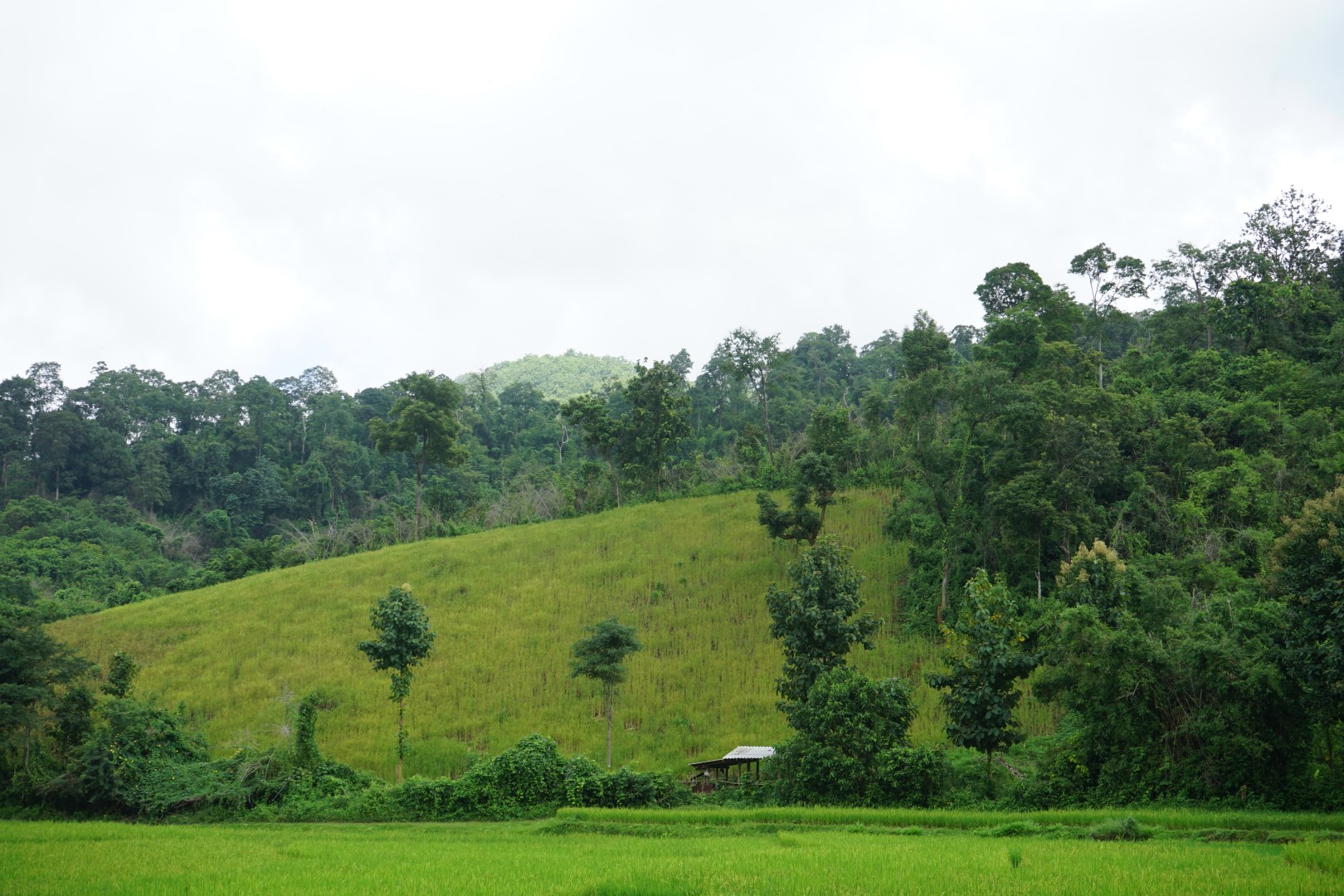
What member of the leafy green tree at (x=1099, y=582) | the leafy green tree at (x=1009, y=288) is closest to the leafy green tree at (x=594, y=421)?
the leafy green tree at (x=1009, y=288)

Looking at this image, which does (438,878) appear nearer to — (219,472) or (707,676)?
(707,676)

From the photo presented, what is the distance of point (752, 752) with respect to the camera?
2230 centimetres

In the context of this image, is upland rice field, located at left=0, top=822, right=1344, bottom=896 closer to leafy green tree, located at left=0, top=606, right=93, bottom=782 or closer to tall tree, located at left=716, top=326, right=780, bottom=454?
leafy green tree, located at left=0, top=606, right=93, bottom=782

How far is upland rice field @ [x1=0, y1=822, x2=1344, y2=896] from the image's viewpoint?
1030 centimetres

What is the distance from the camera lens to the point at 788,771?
19938mm

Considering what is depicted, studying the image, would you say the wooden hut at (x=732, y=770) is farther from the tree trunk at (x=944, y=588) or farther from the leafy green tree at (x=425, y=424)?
the leafy green tree at (x=425, y=424)

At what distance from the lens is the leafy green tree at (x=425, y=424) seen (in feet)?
172

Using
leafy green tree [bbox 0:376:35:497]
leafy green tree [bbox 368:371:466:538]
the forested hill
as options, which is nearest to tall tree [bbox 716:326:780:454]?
the forested hill

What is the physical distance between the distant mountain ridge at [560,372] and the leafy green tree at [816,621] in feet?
302

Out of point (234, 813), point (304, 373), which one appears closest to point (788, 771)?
point (234, 813)

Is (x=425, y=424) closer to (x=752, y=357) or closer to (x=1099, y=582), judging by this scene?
(x=752, y=357)

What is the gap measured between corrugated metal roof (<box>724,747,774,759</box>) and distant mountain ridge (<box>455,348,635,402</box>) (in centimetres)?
9230

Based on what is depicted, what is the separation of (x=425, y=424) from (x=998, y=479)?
33212mm

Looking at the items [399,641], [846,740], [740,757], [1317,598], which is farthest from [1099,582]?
[399,641]
